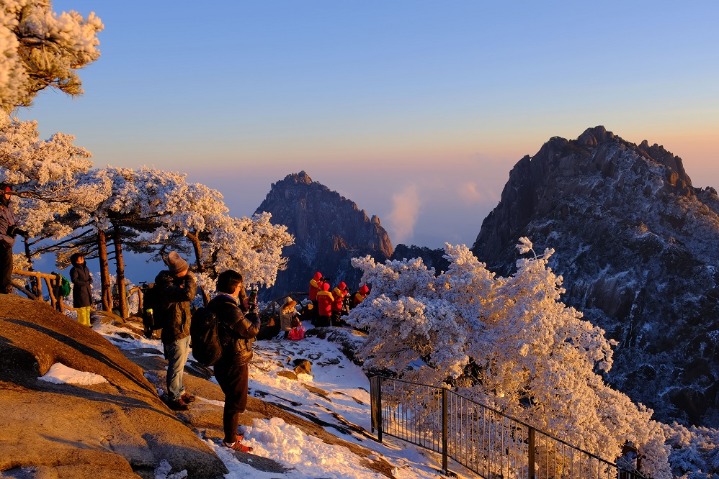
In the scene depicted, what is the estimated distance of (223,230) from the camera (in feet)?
79.7

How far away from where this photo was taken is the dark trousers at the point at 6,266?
11159 millimetres

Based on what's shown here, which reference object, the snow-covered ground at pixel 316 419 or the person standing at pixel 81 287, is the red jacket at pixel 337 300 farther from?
the person standing at pixel 81 287

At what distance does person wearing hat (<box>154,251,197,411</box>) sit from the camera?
313 inches

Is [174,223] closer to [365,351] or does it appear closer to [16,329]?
[365,351]

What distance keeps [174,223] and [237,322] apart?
17.3 metres

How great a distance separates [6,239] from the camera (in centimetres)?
1110

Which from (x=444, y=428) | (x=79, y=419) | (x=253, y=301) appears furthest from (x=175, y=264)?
(x=444, y=428)

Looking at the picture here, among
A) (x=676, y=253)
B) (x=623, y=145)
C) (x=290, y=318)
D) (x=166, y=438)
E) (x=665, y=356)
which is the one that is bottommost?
(x=665, y=356)

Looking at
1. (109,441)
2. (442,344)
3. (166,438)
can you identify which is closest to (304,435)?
(166,438)

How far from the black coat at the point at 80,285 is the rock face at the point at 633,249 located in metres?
84.7

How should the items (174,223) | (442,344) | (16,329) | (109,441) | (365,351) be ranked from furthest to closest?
1. (174,223)
2. (365,351)
3. (442,344)
4. (16,329)
5. (109,441)

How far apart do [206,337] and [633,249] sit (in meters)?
121

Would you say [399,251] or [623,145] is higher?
[623,145]

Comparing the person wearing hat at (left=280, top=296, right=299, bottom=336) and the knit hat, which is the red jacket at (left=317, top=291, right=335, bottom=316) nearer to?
the person wearing hat at (left=280, top=296, right=299, bottom=336)
